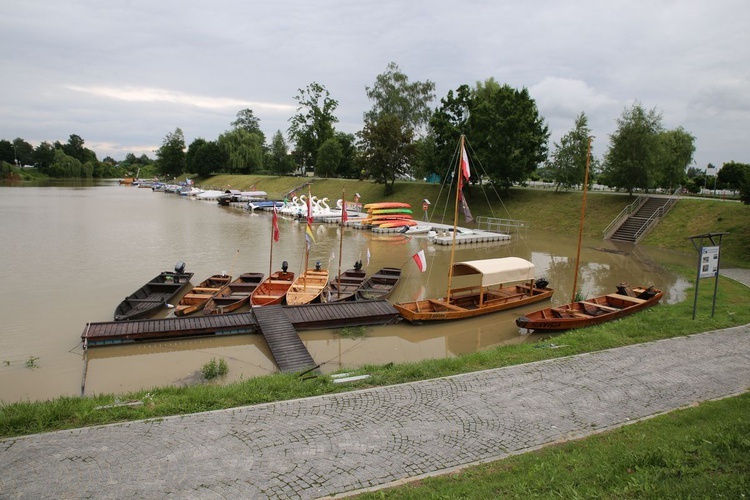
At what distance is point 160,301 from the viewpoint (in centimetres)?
1938

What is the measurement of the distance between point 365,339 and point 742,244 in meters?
29.1

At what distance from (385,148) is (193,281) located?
3986cm

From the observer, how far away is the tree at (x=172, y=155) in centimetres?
12962

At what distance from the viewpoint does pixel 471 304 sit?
20.3m

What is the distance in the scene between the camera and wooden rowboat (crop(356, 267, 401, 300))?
21.3 metres

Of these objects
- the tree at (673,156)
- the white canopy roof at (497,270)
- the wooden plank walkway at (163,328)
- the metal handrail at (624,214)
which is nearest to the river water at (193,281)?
the wooden plank walkway at (163,328)

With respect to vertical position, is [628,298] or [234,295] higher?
[628,298]

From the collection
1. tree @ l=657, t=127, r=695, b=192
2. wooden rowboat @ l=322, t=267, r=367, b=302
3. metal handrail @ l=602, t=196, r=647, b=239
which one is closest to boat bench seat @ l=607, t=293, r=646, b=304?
wooden rowboat @ l=322, t=267, r=367, b=302

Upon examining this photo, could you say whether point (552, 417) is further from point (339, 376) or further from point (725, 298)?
point (725, 298)

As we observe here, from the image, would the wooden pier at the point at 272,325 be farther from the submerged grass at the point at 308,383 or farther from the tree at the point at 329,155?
the tree at the point at 329,155

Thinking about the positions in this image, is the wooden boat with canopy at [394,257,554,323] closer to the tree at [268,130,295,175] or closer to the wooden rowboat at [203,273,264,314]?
the wooden rowboat at [203,273,264,314]

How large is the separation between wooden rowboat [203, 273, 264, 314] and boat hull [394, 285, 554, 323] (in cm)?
670

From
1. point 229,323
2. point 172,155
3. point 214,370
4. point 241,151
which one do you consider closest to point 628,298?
point 229,323

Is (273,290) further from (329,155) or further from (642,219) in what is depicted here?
(329,155)
